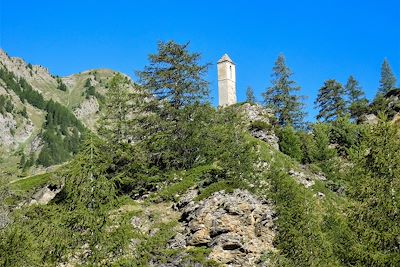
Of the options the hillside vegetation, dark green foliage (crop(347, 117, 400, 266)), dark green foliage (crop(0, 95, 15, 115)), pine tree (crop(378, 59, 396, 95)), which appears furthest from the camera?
dark green foliage (crop(0, 95, 15, 115))

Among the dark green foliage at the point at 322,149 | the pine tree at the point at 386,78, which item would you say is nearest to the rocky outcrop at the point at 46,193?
the dark green foliage at the point at 322,149

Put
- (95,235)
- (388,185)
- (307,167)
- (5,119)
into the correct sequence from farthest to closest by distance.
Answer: (5,119), (307,167), (388,185), (95,235)

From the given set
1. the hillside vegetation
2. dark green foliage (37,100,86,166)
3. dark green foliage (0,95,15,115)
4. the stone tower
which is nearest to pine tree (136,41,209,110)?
the hillside vegetation

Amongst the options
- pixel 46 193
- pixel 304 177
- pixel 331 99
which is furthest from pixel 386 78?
pixel 46 193

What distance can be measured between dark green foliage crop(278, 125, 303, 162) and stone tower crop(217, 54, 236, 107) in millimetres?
20734

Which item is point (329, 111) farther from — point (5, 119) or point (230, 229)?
point (5, 119)

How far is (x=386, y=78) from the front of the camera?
96.8 m

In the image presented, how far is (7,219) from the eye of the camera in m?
23.6

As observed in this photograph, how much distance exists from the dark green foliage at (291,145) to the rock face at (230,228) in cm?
2497

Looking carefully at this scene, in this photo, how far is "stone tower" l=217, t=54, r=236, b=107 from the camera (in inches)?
2835

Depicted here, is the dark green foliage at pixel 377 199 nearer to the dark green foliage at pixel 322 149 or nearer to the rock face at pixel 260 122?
the dark green foliage at pixel 322 149

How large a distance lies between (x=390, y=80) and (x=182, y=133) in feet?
243

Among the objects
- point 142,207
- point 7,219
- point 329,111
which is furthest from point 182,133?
point 329,111

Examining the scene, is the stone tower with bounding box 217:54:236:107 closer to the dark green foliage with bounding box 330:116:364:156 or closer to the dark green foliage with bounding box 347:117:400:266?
the dark green foliage with bounding box 330:116:364:156
